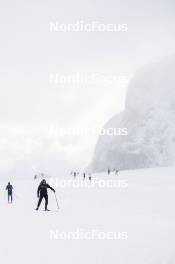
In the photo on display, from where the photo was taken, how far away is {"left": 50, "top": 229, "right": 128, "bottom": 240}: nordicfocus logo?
1121cm

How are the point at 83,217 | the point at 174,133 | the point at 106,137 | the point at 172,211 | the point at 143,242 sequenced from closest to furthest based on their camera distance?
the point at 143,242
the point at 83,217
the point at 172,211
the point at 174,133
the point at 106,137

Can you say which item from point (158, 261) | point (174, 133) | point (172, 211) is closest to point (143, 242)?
point (158, 261)

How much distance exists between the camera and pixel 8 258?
29.2ft

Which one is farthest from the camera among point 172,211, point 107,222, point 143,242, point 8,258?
point 172,211

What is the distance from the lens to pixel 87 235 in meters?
11.5

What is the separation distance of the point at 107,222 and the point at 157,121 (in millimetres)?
92410

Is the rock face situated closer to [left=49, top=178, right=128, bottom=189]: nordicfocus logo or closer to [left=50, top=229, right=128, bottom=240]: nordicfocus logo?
[left=49, top=178, right=128, bottom=189]: nordicfocus logo

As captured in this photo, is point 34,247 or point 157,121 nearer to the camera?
point 34,247

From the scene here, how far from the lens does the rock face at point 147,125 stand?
101 meters

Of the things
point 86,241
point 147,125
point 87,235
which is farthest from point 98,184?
point 147,125

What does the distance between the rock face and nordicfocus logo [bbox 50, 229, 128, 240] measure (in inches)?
3421

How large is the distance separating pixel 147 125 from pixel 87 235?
317 feet

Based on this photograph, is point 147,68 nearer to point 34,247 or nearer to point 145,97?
point 145,97

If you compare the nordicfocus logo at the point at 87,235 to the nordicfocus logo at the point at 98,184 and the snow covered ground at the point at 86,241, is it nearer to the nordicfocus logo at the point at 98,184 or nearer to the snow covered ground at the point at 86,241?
the snow covered ground at the point at 86,241
